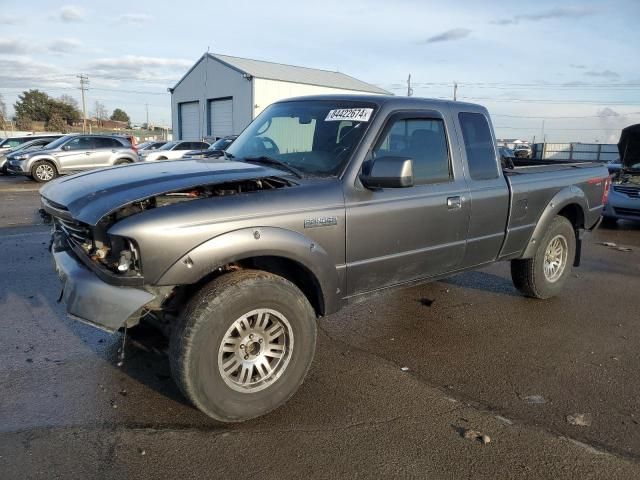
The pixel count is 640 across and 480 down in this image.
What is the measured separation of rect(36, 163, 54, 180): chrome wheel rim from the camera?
18.1m

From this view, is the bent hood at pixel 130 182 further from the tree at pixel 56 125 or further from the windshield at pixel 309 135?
the tree at pixel 56 125

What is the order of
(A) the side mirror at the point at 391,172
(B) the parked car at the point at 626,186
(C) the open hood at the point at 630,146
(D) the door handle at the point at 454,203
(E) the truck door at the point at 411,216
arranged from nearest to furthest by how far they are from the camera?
(A) the side mirror at the point at 391,172 < (E) the truck door at the point at 411,216 < (D) the door handle at the point at 454,203 < (C) the open hood at the point at 630,146 < (B) the parked car at the point at 626,186

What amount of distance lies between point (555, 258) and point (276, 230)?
12.6 feet

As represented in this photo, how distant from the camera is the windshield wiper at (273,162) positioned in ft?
12.0

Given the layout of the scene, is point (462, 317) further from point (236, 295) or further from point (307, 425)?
point (236, 295)

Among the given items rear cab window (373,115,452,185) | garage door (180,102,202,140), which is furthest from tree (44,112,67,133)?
rear cab window (373,115,452,185)

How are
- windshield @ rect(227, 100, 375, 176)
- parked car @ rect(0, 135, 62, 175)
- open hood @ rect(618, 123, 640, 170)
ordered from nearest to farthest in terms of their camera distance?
Answer: windshield @ rect(227, 100, 375, 176) < open hood @ rect(618, 123, 640, 170) < parked car @ rect(0, 135, 62, 175)

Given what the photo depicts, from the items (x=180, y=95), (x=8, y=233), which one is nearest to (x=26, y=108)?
(x=180, y=95)

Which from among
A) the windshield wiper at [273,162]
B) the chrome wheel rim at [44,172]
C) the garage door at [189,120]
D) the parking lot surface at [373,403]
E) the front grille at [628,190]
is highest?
the garage door at [189,120]

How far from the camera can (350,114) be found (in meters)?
3.89

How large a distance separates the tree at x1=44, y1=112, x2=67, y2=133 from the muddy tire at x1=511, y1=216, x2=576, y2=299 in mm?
68934

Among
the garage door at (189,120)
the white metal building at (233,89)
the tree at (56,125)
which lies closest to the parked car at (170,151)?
the white metal building at (233,89)

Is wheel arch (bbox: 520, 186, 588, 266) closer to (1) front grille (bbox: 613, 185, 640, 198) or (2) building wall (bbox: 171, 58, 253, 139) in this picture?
(1) front grille (bbox: 613, 185, 640, 198)

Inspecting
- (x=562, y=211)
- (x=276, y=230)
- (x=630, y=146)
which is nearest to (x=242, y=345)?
(x=276, y=230)
